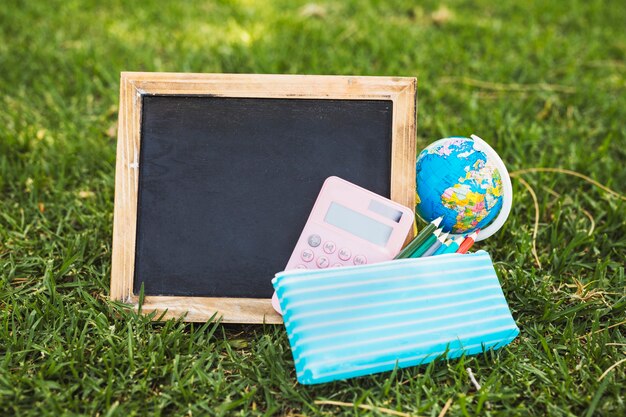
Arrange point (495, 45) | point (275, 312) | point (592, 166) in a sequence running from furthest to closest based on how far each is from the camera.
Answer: point (495, 45), point (592, 166), point (275, 312)

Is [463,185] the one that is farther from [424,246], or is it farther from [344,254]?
[344,254]

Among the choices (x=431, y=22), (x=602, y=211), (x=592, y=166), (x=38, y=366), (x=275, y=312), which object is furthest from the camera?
(x=431, y=22)

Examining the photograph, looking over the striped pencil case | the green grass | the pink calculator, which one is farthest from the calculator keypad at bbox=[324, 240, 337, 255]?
the green grass

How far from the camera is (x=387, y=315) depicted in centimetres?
145

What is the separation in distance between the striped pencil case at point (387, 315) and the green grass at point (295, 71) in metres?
0.08

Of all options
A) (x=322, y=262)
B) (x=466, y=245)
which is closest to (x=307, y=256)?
(x=322, y=262)

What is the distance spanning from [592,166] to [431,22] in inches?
58.3

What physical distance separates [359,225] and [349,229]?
0.03m

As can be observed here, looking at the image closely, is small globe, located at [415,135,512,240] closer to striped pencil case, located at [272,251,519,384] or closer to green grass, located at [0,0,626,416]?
striped pencil case, located at [272,251,519,384]

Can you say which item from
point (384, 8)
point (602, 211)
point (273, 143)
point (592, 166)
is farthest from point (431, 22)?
point (273, 143)

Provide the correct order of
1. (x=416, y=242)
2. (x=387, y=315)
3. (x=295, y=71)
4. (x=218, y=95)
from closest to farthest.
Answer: (x=387, y=315), (x=416, y=242), (x=218, y=95), (x=295, y=71)

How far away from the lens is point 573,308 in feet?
5.55

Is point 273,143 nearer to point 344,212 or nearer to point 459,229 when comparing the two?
point 344,212

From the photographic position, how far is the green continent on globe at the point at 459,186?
160 cm
